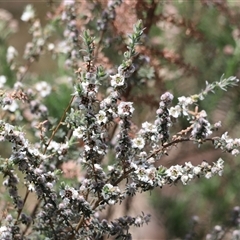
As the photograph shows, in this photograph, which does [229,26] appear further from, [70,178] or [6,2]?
[6,2]

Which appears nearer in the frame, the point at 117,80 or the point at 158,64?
the point at 117,80

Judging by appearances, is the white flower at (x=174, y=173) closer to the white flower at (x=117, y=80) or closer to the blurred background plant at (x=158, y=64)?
the white flower at (x=117, y=80)

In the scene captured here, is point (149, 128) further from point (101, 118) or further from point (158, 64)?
point (158, 64)

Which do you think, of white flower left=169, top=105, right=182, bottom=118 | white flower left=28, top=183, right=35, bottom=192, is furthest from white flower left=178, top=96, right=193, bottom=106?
white flower left=28, top=183, right=35, bottom=192

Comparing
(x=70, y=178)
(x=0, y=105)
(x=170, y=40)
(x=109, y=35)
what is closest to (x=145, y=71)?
(x=109, y=35)

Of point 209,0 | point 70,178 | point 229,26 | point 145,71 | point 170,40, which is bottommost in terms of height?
point 70,178

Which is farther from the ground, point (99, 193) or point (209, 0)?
point (209, 0)

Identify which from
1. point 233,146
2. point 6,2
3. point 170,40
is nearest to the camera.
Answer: point 233,146

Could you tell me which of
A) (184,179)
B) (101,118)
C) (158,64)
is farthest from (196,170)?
(158,64)

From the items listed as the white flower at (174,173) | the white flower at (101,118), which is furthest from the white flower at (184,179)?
the white flower at (101,118)
